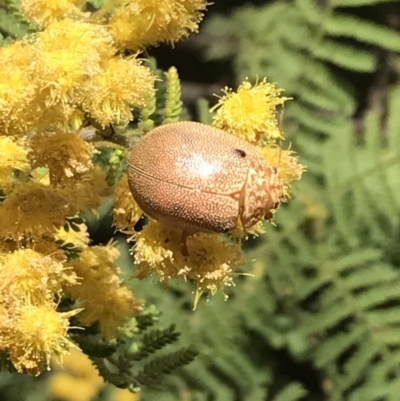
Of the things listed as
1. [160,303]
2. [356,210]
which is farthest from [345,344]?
[160,303]

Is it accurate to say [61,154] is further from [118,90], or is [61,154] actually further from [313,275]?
[313,275]

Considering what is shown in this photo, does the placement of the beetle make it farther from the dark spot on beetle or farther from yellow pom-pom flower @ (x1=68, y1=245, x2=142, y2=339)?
yellow pom-pom flower @ (x1=68, y1=245, x2=142, y2=339)

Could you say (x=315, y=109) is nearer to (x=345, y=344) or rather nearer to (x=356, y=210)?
Answer: (x=356, y=210)

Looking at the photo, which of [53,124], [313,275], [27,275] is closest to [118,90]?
[53,124]

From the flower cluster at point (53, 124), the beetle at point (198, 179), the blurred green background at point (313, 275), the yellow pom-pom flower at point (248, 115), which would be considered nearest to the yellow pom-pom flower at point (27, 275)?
the flower cluster at point (53, 124)

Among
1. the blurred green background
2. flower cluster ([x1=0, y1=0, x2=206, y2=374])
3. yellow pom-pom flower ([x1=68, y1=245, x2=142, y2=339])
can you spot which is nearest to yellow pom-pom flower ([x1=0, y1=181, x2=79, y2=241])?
flower cluster ([x1=0, y1=0, x2=206, y2=374])

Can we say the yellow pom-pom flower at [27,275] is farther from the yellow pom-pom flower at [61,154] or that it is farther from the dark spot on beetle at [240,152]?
the dark spot on beetle at [240,152]

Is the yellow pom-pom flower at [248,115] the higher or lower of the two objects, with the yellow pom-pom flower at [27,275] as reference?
higher
